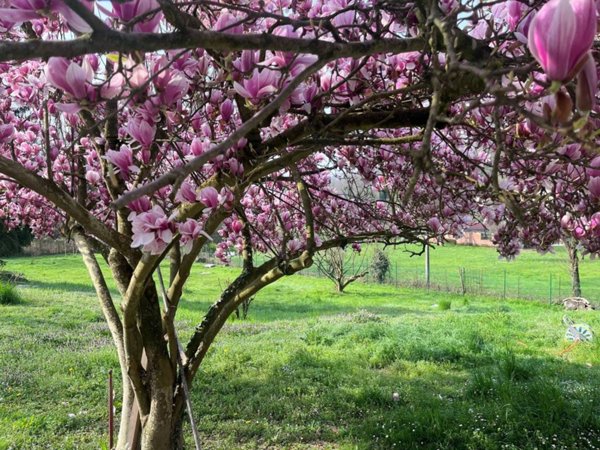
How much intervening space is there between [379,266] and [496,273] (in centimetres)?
498

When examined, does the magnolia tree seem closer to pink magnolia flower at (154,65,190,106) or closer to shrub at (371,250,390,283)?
pink magnolia flower at (154,65,190,106)

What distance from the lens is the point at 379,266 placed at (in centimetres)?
1984

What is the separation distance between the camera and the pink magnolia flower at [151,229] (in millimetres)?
1342

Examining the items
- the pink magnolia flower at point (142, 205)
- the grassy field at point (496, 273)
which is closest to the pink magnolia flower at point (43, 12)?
the pink magnolia flower at point (142, 205)

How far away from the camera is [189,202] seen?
1544mm

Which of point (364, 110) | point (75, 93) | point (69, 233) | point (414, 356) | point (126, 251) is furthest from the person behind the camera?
point (414, 356)

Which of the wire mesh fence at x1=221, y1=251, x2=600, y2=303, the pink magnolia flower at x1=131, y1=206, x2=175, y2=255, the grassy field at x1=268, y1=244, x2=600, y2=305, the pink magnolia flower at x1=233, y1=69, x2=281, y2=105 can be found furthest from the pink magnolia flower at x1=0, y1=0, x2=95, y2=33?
the grassy field at x1=268, y1=244, x2=600, y2=305

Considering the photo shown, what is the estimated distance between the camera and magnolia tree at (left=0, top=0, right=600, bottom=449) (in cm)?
85

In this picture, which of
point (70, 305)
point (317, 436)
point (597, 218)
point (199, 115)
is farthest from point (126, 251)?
point (70, 305)

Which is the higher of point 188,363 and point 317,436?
point 188,363

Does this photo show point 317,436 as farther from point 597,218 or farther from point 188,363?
point 597,218

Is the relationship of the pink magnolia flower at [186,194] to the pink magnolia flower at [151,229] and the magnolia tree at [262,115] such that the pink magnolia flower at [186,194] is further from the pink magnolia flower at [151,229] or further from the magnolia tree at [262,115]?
the pink magnolia flower at [151,229]

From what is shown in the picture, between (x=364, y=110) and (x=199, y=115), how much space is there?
71cm

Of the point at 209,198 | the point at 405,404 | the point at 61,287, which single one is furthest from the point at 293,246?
the point at 61,287
